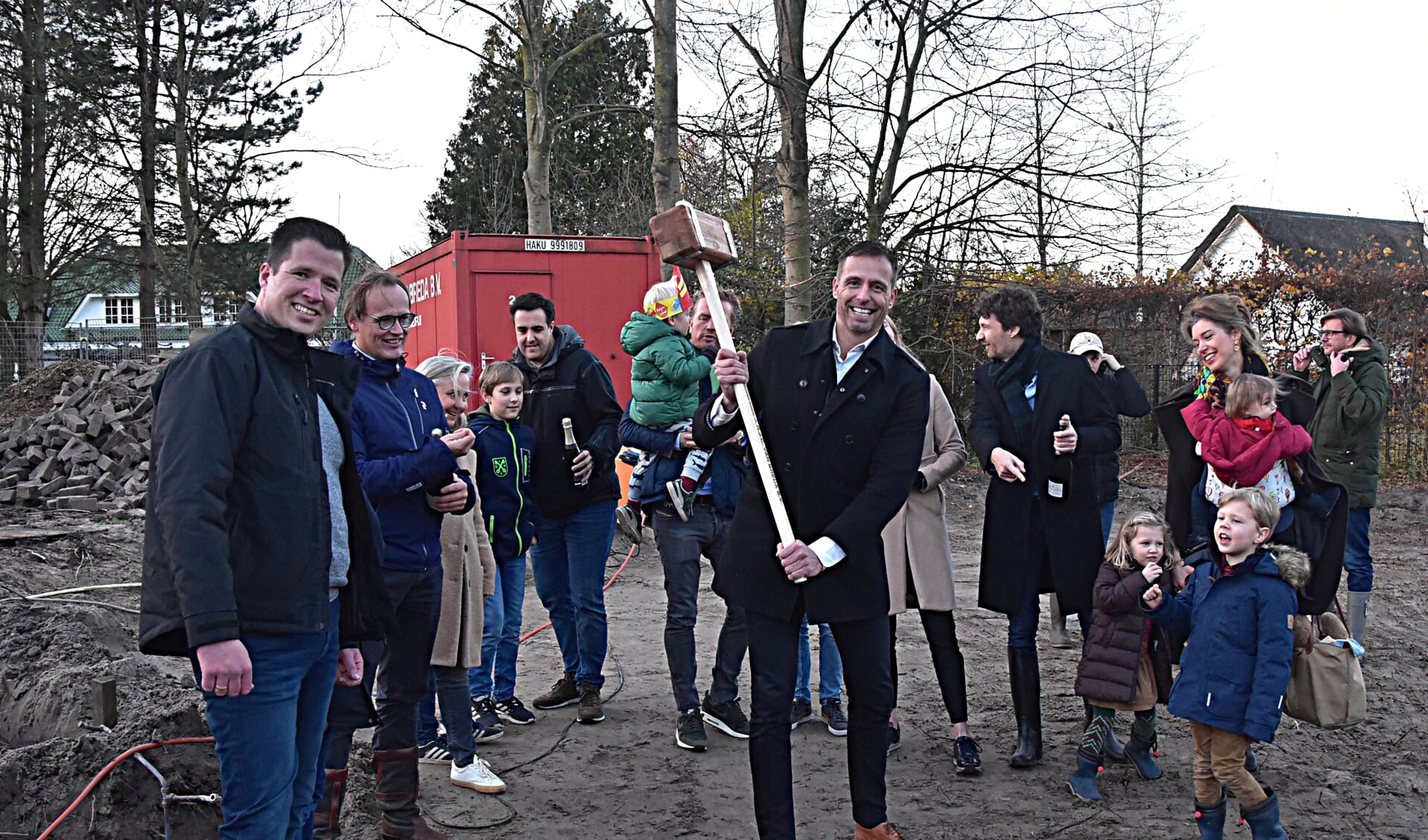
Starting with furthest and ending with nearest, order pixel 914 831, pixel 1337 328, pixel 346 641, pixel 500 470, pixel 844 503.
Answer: pixel 1337 328, pixel 500 470, pixel 914 831, pixel 844 503, pixel 346 641

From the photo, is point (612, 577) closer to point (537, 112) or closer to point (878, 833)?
point (878, 833)

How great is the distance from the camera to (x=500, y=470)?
5.18 m

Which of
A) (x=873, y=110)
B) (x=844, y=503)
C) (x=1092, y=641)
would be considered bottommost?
(x=1092, y=641)

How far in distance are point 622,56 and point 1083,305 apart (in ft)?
55.2

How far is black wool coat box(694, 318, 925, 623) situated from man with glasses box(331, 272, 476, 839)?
3.47ft

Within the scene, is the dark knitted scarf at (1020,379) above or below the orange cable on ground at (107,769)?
above

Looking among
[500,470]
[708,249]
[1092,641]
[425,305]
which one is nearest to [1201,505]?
[1092,641]

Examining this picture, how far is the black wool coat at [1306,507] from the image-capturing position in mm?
4293

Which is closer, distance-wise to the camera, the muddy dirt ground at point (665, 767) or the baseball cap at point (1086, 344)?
the muddy dirt ground at point (665, 767)

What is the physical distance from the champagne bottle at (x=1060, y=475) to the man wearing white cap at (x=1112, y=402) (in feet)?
6.13

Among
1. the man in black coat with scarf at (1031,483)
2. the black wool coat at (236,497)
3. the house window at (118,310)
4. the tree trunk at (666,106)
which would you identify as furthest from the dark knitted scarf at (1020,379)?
the house window at (118,310)

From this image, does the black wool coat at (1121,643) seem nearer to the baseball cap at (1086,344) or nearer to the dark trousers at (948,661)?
the dark trousers at (948,661)

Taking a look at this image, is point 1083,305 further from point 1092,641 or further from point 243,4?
point 243,4

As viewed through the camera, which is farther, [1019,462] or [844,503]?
[1019,462]
